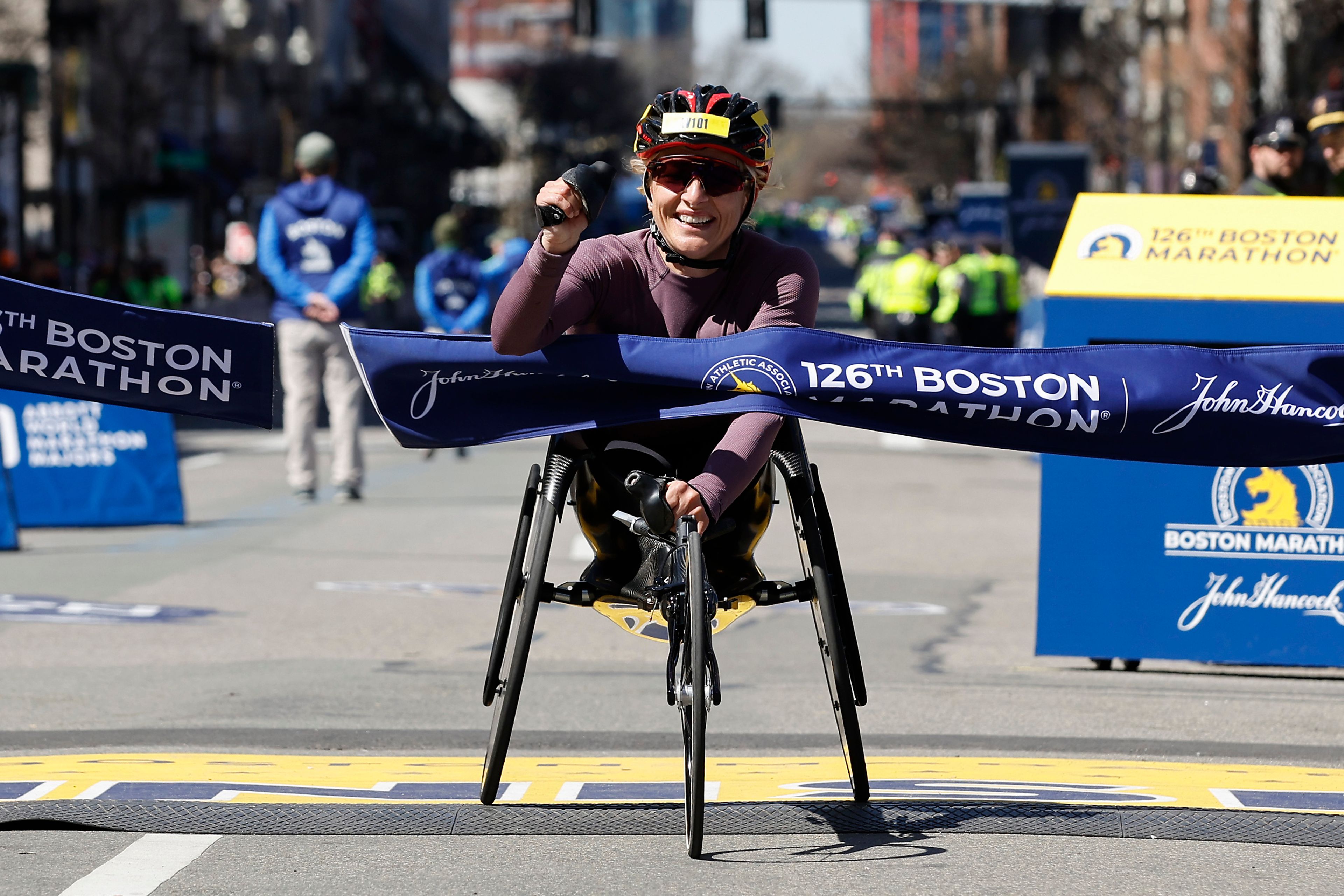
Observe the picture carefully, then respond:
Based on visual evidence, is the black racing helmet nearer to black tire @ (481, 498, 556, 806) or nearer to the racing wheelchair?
the racing wheelchair

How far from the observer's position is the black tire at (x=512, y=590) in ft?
16.7

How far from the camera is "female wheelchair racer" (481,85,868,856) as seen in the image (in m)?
5.02

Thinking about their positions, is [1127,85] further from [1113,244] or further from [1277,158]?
[1113,244]

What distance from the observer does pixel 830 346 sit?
17.1 feet

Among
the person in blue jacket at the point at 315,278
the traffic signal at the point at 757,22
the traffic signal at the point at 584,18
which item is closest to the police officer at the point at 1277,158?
the person in blue jacket at the point at 315,278

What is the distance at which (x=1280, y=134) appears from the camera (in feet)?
29.9

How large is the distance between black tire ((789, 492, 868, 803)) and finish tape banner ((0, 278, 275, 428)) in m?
1.36

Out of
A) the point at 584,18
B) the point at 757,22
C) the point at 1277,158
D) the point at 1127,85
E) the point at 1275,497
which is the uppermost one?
the point at 584,18

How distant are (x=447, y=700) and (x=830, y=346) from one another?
2418 mm

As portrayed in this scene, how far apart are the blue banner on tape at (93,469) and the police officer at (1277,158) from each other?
6.01 meters

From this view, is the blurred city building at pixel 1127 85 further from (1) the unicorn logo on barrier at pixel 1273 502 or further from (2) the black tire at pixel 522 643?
(2) the black tire at pixel 522 643

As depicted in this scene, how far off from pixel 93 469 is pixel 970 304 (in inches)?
551

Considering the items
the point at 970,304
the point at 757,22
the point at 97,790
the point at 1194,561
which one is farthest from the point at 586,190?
the point at 757,22

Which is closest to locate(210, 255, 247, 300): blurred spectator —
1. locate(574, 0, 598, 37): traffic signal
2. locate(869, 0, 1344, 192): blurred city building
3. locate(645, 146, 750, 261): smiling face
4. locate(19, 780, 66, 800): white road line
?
locate(574, 0, 598, 37): traffic signal
